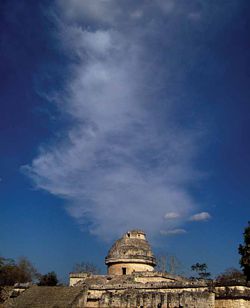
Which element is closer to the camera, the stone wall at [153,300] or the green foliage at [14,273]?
the stone wall at [153,300]

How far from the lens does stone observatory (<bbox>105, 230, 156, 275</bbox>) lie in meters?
30.1

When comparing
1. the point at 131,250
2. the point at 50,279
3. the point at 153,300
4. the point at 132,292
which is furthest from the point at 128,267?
the point at 50,279

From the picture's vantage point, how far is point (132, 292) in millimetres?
22938

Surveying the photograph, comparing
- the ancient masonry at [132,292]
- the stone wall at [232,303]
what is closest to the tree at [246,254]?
the ancient masonry at [132,292]

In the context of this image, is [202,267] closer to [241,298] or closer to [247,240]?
[247,240]

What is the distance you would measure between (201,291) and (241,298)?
2.13 meters

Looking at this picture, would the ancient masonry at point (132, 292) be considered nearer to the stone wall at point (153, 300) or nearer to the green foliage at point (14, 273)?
the stone wall at point (153, 300)

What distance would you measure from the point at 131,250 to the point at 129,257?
67 centimetres

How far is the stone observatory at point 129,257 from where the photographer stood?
30109mm

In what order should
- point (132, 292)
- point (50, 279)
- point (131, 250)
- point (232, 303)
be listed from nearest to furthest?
point (232, 303) < point (132, 292) < point (131, 250) < point (50, 279)

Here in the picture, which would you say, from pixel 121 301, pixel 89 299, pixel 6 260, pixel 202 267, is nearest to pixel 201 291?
pixel 121 301

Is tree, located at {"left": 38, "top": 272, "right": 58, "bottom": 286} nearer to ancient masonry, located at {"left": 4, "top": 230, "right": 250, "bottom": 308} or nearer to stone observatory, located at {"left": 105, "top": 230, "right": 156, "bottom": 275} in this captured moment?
ancient masonry, located at {"left": 4, "top": 230, "right": 250, "bottom": 308}

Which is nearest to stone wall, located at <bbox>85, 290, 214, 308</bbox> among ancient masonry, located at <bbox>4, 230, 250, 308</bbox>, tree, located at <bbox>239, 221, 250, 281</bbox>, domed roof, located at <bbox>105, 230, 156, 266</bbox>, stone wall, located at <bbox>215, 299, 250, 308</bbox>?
ancient masonry, located at <bbox>4, 230, 250, 308</bbox>

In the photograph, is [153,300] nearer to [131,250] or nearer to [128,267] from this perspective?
[128,267]
